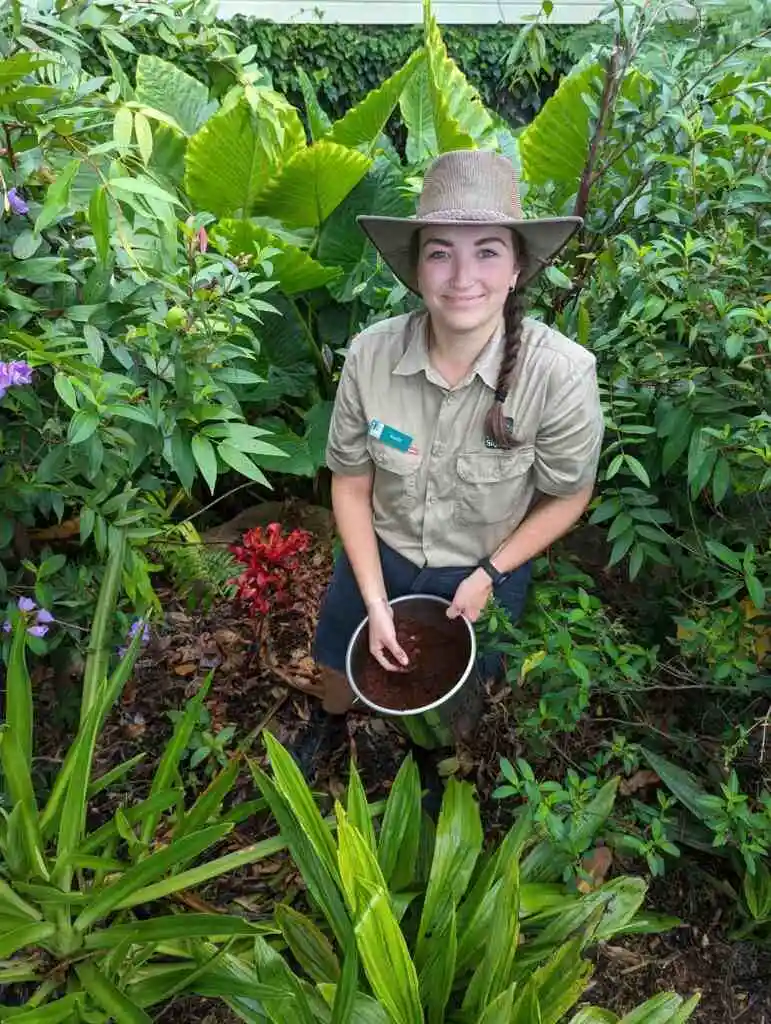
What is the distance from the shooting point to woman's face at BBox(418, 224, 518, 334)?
1.40 metres

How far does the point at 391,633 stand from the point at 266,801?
39 centimetres

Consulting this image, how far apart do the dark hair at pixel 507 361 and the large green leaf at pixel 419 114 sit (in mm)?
1973

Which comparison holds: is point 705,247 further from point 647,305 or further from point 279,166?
point 279,166

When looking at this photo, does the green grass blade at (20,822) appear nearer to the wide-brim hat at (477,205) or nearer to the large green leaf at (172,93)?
the wide-brim hat at (477,205)

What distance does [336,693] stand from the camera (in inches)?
84.0

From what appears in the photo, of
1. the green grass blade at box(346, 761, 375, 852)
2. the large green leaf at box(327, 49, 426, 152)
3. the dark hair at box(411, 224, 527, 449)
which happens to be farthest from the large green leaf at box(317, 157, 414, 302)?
the green grass blade at box(346, 761, 375, 852)

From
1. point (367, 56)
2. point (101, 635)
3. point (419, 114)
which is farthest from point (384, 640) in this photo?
point (367, 56)

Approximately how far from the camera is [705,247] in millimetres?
1519

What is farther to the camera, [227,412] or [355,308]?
[355,308]

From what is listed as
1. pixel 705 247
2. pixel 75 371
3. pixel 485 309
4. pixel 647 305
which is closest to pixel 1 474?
pixel 75 371

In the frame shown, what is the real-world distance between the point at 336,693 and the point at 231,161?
5.84 ft

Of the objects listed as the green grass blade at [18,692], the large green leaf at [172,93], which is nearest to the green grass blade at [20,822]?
the green grass blade at [18,692]

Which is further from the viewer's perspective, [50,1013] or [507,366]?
[507,366]

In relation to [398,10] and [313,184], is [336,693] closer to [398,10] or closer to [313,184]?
[313,184]
